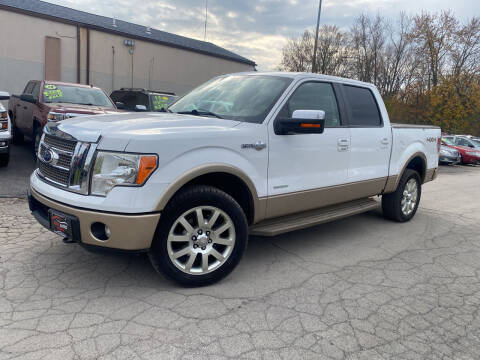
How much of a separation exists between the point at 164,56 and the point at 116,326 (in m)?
20.4

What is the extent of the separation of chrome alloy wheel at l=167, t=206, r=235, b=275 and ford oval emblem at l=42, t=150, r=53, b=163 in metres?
1.26

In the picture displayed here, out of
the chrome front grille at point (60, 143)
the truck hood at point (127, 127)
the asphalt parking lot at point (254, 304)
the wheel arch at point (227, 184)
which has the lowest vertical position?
the asphalt parking lot at point (254, 304)

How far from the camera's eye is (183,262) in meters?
3.35

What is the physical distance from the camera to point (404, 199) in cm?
605

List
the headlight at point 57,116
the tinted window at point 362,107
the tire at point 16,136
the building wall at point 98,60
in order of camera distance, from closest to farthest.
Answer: the tinted window at point 362,107 < the headlight at point 57,116 < the tire at point 16,136 < the building wall at point 98,60

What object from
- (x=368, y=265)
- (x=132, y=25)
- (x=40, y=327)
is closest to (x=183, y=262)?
(x=40, y=327)

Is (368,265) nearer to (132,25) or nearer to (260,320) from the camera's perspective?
(260,320)

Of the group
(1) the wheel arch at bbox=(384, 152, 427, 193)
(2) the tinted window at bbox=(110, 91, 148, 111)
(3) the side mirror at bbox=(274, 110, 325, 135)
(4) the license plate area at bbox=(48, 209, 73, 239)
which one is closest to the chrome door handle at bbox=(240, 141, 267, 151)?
(3) the side mirror at bbox=(274, 110, 325, 135)

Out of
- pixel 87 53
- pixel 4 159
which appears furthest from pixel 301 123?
pixel 87 53

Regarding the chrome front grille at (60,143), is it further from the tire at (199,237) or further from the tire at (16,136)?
the tire at (16,136)

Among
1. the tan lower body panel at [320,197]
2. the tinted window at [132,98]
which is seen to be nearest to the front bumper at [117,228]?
the tan lower body panel at [320,197]

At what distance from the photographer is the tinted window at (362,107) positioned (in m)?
4.88

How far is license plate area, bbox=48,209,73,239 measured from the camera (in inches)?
119

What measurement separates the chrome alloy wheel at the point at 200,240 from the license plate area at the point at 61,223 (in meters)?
0.75
